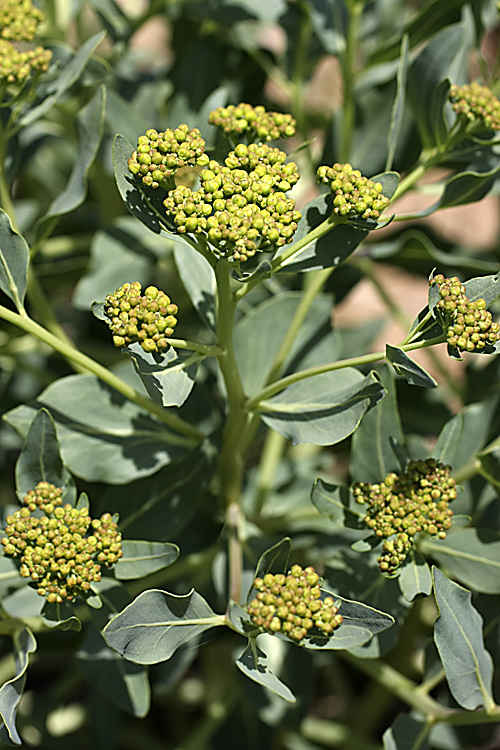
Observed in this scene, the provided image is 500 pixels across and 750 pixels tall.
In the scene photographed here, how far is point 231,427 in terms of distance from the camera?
3.07 feet

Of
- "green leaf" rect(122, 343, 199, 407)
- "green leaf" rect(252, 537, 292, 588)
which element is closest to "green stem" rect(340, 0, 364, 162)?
"green leaf" rect(122, 343, 199, 407)

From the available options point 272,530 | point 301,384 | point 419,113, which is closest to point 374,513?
point 301,384

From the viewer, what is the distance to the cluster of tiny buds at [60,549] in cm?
78

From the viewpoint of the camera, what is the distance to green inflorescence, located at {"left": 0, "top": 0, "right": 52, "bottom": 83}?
95 centimetres

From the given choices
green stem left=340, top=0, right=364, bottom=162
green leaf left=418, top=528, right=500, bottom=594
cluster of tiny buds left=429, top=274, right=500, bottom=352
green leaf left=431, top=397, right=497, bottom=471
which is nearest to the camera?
cluster of tiny buds left=429, top=274, right=500, bottom=352

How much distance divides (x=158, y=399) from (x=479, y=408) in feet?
1.84

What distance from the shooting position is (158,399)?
761 mm

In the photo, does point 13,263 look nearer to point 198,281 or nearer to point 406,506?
point 198,281

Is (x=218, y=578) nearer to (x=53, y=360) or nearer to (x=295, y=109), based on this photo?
(x=53, y=360)

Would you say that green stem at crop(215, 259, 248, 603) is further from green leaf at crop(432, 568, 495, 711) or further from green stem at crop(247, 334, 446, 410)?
green leaf at crop(432, 568, 495, 711)

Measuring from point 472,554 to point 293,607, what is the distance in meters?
0.33

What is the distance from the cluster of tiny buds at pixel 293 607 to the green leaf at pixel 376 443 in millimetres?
201

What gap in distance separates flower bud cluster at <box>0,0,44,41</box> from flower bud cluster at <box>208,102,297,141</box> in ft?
1.22

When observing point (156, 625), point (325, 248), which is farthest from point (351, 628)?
point (325, 248)
